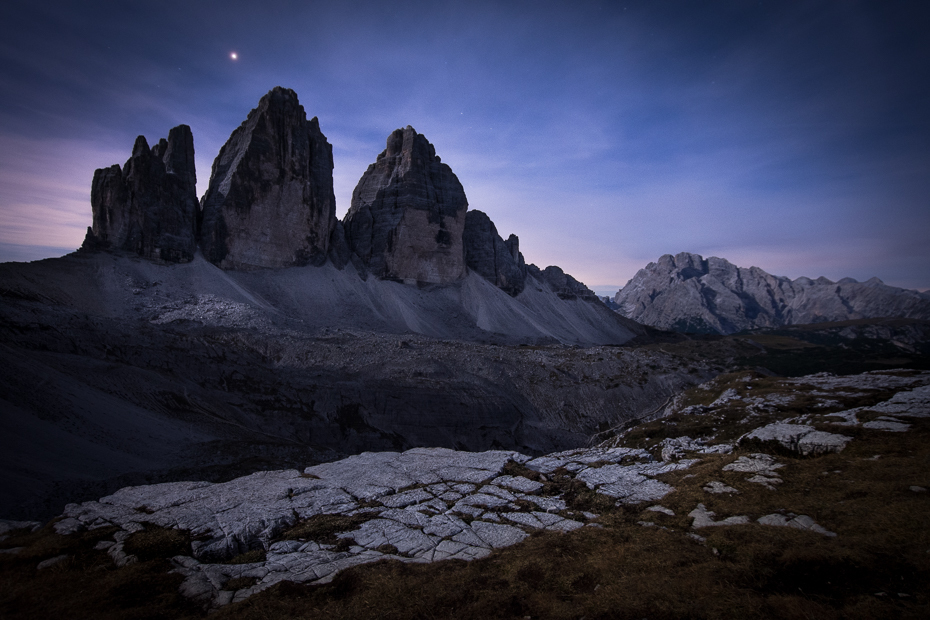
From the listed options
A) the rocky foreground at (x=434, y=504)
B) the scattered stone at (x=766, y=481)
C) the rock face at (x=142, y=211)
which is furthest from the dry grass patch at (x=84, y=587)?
the rock face at (x=142, y=211)

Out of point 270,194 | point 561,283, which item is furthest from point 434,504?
point 561,283

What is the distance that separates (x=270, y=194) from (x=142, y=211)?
21.7m

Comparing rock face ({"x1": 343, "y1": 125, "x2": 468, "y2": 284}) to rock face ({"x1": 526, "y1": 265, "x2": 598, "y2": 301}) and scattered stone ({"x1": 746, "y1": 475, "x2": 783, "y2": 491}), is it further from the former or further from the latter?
scattered stone ({"x1": 746, "y1": 475, "x2": 783, "y2": 491})

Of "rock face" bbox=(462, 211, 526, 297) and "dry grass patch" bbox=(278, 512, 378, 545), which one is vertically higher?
"rock face" bbox=(462, 211, 526, 297)

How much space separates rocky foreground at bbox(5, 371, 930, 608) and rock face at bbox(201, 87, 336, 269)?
78209 millimetres

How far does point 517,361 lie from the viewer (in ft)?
200

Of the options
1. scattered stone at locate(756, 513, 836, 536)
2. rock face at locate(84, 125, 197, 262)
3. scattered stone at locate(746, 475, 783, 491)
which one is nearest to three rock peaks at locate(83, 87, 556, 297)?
rock face at locate(84, 125, 197, 262)

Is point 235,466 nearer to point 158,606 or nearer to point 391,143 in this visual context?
point 158,606

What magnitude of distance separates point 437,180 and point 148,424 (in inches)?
3664

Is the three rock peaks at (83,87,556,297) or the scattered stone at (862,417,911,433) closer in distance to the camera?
the scattered stone at (862,417,911,433)

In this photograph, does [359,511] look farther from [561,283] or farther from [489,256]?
[561,283]

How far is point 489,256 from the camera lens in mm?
127312

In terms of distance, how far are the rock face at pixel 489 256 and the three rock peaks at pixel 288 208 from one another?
1.08 ft

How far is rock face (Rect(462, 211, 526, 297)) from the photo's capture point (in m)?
126
